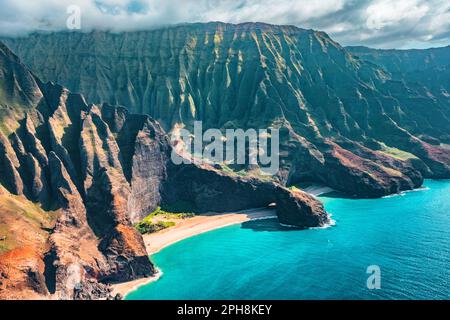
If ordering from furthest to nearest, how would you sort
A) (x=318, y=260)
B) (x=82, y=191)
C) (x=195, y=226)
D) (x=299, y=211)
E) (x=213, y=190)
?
(x=213, y=190)
(x=195, y=226)
(x=299, y=211)
(x=82, y=191)
(x=318, y=260)

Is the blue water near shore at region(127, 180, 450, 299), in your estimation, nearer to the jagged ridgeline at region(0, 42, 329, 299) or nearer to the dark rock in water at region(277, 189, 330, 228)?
the dark rock in water at region(277, 189, 330, 228)

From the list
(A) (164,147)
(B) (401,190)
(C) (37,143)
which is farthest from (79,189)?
(B) (401,190)

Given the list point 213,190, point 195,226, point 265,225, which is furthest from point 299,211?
point 195,226

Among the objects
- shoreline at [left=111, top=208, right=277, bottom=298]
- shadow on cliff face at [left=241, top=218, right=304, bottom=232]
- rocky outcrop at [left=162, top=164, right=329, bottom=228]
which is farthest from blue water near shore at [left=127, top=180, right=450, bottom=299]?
rocky outcrop at [left=162, top=164, right=329, bottom=228]

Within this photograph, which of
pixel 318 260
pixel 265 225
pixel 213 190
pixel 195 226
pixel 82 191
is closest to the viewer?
pixel 318 260

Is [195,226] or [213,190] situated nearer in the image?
[195,226]

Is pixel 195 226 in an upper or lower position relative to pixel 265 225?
lower

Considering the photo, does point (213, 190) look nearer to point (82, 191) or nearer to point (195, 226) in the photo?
point (195, 226)

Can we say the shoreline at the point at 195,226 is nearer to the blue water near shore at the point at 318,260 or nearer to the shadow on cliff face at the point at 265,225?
the shadow on cliff face at the point at 265,225
